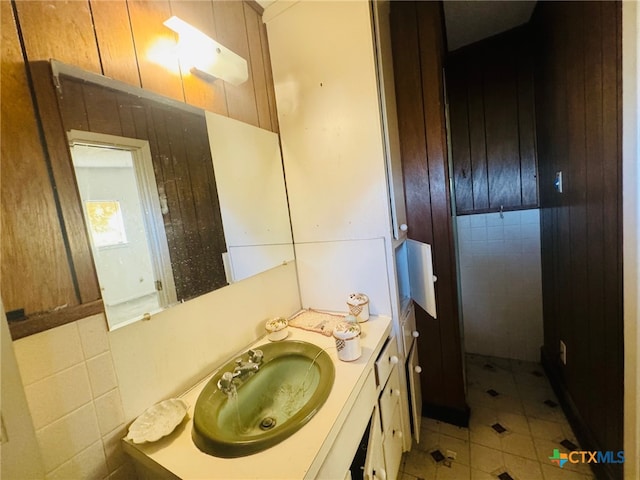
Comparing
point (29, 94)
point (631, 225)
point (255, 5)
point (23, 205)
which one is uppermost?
point (255, 5)

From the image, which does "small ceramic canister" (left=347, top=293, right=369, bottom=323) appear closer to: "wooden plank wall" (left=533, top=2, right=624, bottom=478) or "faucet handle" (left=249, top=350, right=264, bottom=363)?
"faucet handle" (left=249, top=350, right=264, bottom=363)

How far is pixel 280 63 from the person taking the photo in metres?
1.29

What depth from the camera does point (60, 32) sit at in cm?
62

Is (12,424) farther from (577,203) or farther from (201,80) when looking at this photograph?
(577,203)

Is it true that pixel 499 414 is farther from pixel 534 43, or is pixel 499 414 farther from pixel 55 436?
pixel 534 43

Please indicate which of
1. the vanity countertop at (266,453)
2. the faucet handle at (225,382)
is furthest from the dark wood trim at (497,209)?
the faucet handle at (225,382)

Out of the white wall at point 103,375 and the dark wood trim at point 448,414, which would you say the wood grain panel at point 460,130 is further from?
the white wall at point 103,375

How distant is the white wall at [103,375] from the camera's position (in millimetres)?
564

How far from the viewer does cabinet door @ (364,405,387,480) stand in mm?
843

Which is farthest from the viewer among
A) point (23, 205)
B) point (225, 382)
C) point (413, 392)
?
point (413, 392)

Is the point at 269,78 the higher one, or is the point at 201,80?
the point at 269,78

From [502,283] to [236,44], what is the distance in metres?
2.28

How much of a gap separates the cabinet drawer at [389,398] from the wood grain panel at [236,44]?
128 cm

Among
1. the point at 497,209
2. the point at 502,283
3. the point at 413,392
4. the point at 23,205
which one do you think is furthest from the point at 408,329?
the point at 23,205
